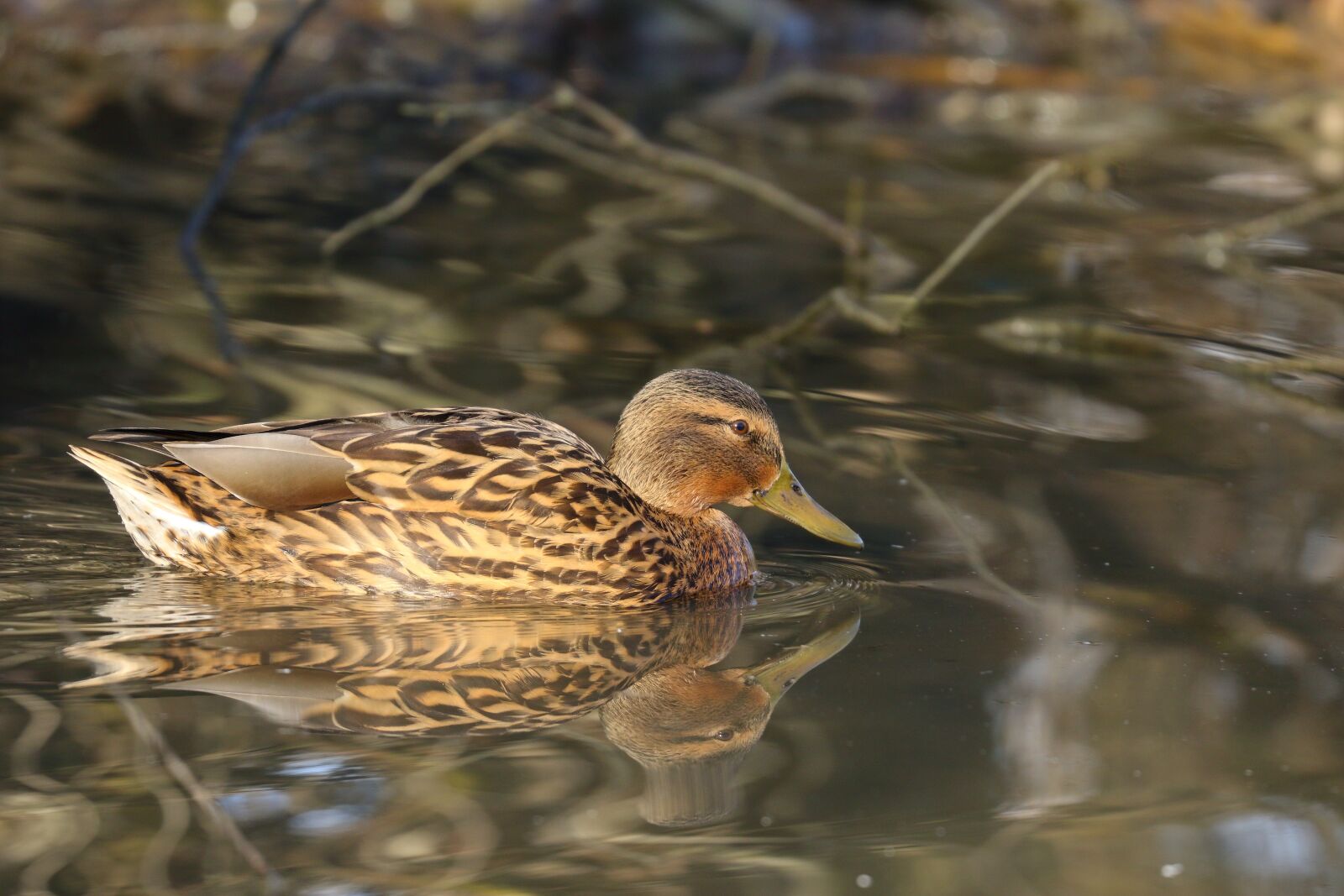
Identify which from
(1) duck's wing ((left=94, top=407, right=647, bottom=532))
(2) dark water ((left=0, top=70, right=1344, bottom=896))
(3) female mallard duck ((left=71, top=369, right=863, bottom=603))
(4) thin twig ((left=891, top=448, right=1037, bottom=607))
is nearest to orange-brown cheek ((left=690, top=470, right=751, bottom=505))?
(2) dark water ((left=0, top=70, right=1344, bottom=896))

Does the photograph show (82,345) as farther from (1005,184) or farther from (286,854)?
(1005,184)

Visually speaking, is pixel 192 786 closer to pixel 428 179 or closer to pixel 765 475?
pixel 765 475

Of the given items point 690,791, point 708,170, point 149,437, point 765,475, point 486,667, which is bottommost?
point 690,791

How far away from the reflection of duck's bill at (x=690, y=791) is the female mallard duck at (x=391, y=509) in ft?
4.45

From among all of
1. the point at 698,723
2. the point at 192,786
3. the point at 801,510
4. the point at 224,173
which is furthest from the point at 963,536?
the point at 224,173

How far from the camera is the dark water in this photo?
4105 mm

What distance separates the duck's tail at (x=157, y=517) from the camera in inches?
226

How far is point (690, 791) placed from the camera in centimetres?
441

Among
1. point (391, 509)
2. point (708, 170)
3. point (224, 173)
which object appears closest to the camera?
point (391, 509)

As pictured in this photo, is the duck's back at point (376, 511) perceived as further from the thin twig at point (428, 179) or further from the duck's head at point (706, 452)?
the thin twig at point (428, 179)

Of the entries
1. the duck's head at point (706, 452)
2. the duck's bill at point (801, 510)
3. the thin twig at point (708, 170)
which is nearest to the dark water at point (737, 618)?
the duck's bill at point (801, 510)

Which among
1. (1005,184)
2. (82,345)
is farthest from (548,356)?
(1005,184)

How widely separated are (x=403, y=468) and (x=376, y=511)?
17cm

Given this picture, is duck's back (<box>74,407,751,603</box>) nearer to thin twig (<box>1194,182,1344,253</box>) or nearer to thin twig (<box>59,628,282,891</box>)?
thin twig (<box>59,628,282,891</box>)
